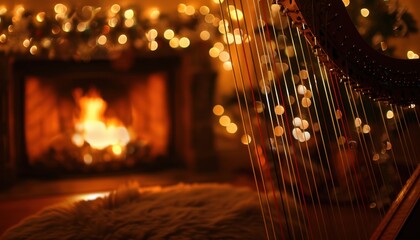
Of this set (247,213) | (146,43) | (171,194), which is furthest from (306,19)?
(146,43)

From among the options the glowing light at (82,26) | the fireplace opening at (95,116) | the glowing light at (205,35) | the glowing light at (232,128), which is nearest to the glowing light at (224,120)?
the glowing light at (232,128)

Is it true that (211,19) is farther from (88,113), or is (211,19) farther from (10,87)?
(10,87)

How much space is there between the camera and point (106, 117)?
256 centimetres

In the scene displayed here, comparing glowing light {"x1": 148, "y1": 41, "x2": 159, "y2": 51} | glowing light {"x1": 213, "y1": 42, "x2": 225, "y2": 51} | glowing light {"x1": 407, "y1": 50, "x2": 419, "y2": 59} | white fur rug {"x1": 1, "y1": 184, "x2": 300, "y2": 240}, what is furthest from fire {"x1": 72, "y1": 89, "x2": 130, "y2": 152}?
glowing light {"x1": 407, "y1": 50, "x2": 419, "y2": 59}

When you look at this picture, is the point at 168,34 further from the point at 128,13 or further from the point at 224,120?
the point at 224,120

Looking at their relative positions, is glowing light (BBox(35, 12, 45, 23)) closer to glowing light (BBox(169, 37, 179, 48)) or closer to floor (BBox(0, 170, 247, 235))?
glowing light (BBox(169, 37, 179, 48))

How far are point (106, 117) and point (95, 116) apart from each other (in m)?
Result: 0.07

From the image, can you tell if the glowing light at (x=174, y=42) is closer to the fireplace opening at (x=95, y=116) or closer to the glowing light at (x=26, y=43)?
the fireplace opening at (x=95, y=116)

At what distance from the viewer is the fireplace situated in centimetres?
240

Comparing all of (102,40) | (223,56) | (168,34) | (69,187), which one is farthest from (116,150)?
(223,56)

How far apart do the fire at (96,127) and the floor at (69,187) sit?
0.21m

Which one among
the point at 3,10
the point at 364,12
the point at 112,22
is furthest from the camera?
the point at 112,22

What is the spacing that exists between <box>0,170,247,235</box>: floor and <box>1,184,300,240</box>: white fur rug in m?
0.84

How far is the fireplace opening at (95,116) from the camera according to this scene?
242 cm
